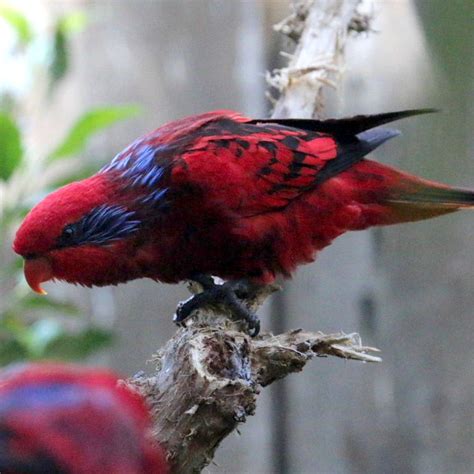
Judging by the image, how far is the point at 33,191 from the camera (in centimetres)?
242

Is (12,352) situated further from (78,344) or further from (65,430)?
(65,430)

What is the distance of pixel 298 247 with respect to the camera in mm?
1471

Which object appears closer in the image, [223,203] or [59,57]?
[223,203]

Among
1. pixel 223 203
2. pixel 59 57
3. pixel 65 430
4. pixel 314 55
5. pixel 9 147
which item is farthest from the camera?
pixel 59 57

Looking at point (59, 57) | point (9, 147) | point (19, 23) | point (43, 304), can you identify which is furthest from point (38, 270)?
point (19, 23)

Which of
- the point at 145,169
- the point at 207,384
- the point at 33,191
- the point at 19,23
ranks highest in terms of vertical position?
the point at 19,23

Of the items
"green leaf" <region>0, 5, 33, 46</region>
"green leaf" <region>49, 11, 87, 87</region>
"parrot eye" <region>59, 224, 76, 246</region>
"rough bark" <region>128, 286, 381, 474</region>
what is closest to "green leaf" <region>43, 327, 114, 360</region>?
"green leaf" <region>49, 11, 87, 87</region>

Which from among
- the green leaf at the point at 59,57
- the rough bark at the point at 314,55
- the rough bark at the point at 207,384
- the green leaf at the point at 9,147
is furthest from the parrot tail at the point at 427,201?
the green leaf at the point at 59,57

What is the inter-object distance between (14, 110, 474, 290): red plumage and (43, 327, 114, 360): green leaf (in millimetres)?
1025

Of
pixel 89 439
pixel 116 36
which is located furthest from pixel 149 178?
pixel 116 36

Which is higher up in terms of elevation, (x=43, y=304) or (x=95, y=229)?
(x=95, y=229)

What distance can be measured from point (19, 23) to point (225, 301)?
5.12ft

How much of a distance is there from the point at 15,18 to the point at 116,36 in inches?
19.8

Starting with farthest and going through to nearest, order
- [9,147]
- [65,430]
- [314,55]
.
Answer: [9,147]
[314,55]
[65,430]
